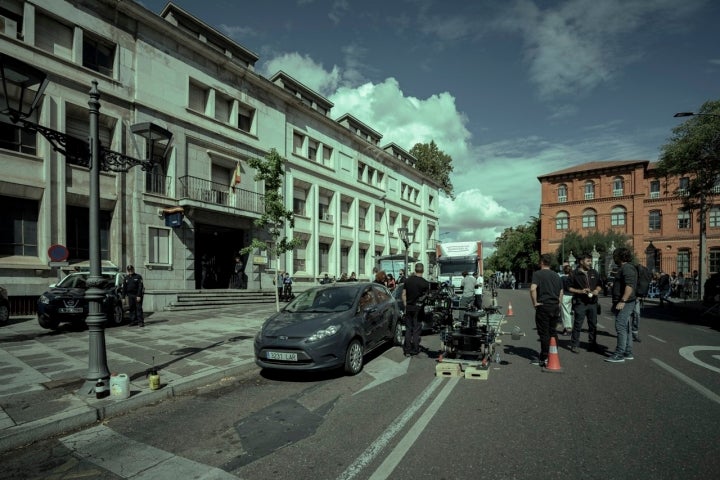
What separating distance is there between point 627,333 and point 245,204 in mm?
18798

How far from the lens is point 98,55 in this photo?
16.6 metres

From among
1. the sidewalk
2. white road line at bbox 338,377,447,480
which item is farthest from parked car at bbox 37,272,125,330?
white road line at bbox 338,377,447,480

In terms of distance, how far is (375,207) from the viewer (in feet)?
118

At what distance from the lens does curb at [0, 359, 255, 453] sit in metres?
4.21

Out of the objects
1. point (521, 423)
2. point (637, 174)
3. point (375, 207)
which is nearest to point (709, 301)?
point (521, 423)

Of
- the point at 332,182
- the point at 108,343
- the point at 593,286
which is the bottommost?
the point at 108,343

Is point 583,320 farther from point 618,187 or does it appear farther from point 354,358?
point 618,187

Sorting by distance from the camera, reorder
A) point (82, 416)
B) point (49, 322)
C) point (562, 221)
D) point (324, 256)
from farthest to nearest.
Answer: point (562, 221) → point (324, 256) → point (49, 322) → point (82, 416)

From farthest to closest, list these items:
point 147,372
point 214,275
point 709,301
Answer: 1. point 214,275
2. point 709,301
3. point 147,372

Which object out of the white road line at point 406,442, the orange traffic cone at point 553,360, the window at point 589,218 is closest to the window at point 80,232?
the white road line at point 406,442

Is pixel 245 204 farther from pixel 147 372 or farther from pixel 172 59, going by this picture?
pixel 147 372

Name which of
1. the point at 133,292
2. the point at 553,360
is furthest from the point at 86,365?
the point at 553,360

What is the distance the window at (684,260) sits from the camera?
47.1 metres

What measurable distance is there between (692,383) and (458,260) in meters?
15.5
